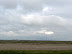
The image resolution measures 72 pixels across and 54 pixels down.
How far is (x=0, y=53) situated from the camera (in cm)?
2681

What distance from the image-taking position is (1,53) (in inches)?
1054

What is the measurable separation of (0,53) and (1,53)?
21cm
